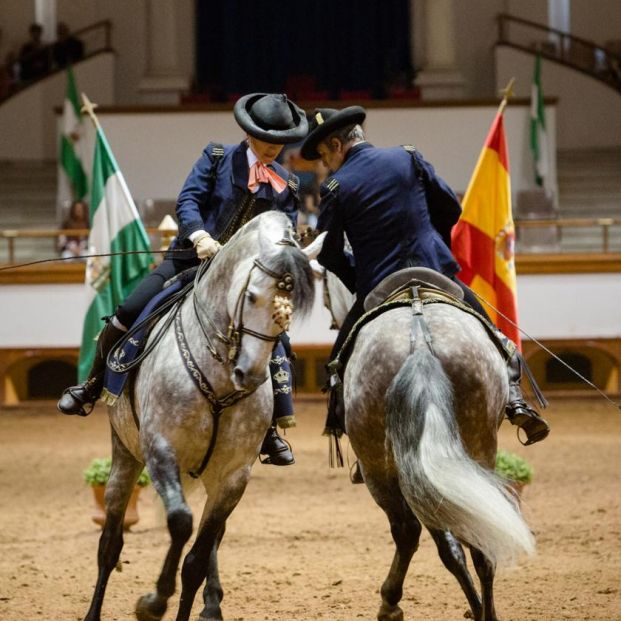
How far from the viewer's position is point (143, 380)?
518cm

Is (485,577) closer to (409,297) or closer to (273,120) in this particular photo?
(409,297)

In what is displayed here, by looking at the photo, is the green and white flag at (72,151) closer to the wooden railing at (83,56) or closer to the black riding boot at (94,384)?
the wooden railing at (83,56)

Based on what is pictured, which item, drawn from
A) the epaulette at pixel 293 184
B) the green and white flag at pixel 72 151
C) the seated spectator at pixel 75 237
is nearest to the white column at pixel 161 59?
the green and white flag at pixel 72 151

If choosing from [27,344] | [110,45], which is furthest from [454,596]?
[110,45]

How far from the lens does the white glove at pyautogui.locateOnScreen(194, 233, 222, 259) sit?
17.1 ft

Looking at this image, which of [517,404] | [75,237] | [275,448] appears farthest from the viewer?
[75,237]

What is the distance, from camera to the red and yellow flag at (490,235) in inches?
354

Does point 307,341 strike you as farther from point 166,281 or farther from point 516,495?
point 516,495

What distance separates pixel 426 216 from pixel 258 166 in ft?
2.79

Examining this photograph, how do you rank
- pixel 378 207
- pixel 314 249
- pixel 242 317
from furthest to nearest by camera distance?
pixel 378 207
pixel 314 249
pixel 242 317

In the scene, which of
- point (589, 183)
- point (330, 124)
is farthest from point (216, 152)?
point (589, 183)

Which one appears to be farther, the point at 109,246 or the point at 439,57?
the point at 439,57

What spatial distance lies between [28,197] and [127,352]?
16.1 metres

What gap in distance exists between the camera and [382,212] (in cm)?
534
